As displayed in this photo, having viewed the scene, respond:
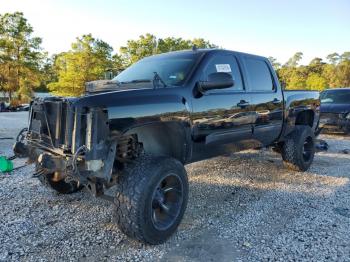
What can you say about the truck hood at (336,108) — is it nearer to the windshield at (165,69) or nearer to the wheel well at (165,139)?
the windshield at (165,69)

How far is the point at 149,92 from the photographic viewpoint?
3.28m

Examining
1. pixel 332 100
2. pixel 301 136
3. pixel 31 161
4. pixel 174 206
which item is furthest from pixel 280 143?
pixel 332 100

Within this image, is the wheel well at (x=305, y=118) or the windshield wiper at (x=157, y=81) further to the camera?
the wheel well at (x=305, y=118)

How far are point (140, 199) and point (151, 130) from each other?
826 millimetres

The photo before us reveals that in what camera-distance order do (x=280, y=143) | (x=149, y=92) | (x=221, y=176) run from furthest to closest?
(x=280, y=143) → (x=221, y=176) → (x=149, y=92)

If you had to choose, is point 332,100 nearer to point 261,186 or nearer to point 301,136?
point 301,136

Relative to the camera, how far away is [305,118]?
6.49 metres

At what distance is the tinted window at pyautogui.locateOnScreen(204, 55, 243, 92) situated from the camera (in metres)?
4.07

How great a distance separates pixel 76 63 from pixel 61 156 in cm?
2760

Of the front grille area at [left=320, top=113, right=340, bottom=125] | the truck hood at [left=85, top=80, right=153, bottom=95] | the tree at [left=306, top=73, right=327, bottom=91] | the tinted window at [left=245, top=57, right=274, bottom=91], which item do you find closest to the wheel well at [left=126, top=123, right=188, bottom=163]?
the truck hood at [left=85, top=80, right=153, bottom=95]

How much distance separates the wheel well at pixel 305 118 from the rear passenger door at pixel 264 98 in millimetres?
1019

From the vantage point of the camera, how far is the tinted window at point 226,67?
407 cm

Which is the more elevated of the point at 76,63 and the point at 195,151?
the point at 76,63

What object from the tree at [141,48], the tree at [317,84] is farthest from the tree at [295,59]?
the tree at [141,48]
